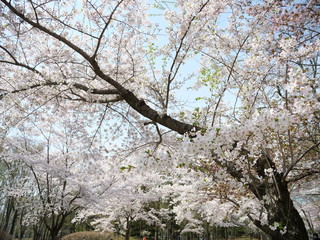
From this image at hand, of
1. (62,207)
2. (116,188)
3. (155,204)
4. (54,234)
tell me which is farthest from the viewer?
(155,204)

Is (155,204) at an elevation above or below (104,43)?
below

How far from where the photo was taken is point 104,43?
5.74 meters

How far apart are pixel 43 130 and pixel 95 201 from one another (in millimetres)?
3733

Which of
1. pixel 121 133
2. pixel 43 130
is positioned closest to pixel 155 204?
pixel 43 130

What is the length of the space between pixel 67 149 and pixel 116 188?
3057 mm

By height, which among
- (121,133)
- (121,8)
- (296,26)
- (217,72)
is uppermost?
(121,8)

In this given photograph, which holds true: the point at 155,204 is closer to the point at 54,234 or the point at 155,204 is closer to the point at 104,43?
the point at 54,234

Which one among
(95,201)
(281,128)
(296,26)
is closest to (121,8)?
(296,26)

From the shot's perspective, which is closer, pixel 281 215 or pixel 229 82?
pixel 281 215

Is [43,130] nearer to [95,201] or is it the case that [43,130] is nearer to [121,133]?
[95,201]

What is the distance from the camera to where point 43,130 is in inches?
385

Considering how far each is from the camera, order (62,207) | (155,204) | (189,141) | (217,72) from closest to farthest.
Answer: (189,141), (217,72), (62,207), (155,204)

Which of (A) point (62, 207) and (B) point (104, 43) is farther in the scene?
(A) point (62, 207)

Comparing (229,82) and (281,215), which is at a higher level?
(229,82)
